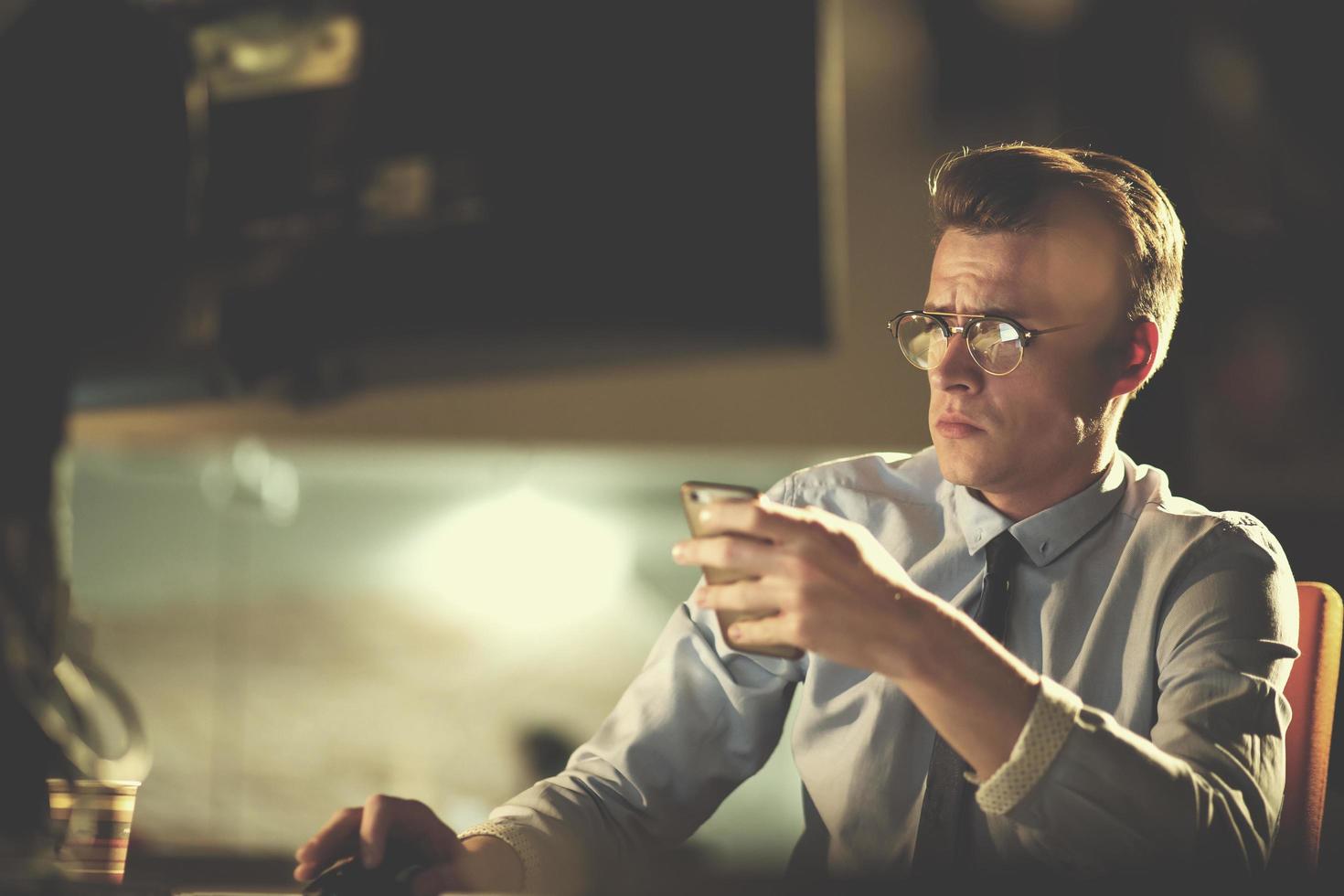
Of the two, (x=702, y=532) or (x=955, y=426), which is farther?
(x=955, y=426)

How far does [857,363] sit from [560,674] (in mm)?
1039

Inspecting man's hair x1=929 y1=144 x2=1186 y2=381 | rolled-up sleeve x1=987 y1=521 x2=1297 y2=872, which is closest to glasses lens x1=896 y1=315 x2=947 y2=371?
man's hair x1=929 y1=144 x2=1186 y2=381

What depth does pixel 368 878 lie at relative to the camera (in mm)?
869

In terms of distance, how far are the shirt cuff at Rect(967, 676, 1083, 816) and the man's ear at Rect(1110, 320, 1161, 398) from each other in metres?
0.51

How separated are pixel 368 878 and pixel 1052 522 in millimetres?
729

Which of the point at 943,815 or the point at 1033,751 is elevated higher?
the point at 1033,751

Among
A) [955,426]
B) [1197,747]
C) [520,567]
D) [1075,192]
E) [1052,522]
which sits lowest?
[520,567]

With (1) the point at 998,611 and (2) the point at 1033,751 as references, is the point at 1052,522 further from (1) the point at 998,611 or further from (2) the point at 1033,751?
(2) the point at 1033,751

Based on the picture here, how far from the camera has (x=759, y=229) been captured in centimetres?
102

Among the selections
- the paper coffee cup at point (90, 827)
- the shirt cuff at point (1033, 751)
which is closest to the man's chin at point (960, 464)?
the shirt cuff at point (1033, 751)

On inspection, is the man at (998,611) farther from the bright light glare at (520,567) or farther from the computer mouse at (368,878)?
the bright light glare at (520,567)

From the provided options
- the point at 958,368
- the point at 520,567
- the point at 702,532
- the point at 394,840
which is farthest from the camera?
the point at 520,567

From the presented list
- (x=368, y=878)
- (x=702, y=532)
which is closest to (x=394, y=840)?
(x=368, y=878)

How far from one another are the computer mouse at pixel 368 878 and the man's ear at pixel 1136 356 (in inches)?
32.5
